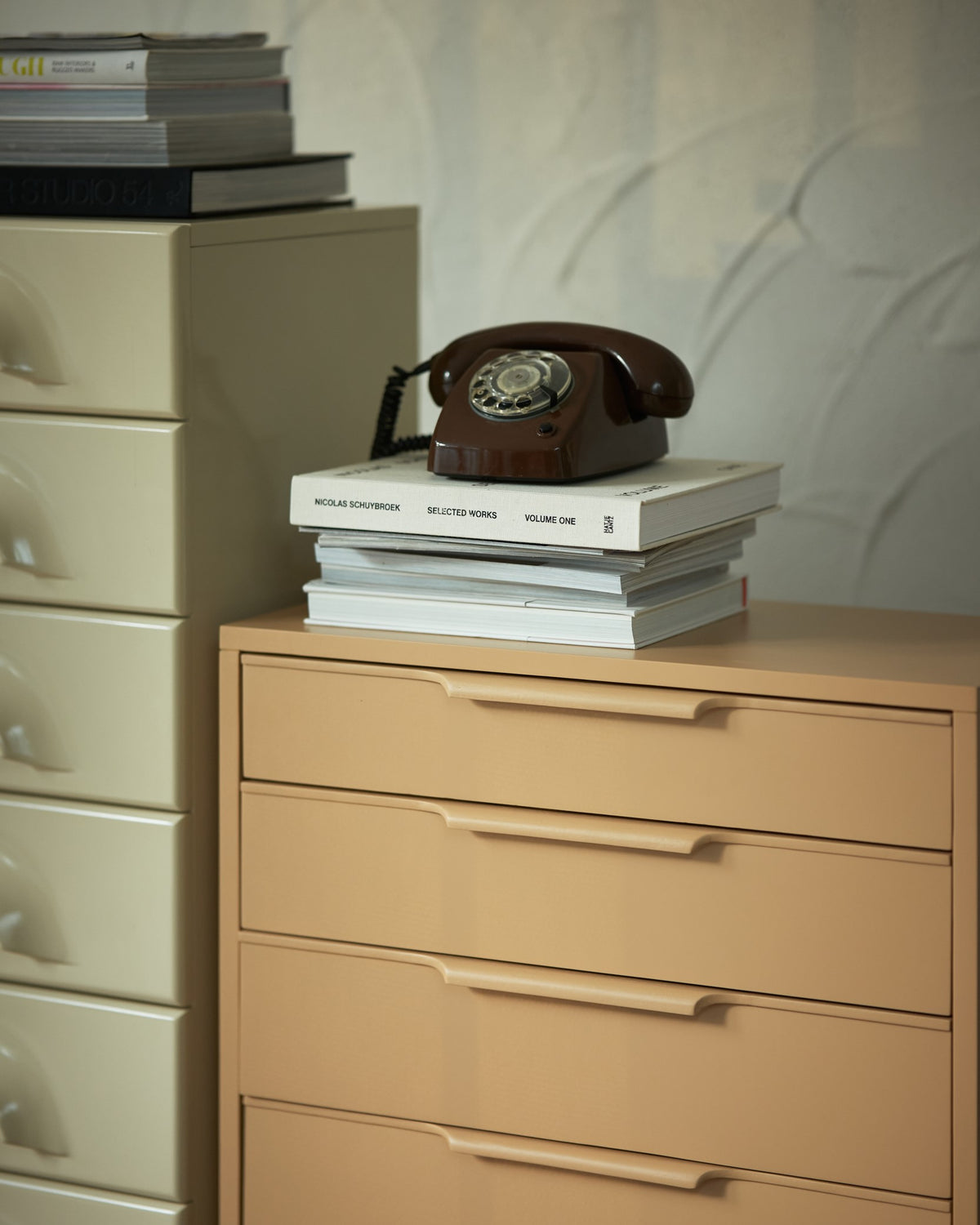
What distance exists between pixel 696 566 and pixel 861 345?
1.53ft

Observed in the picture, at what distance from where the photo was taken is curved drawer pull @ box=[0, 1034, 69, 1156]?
1398 mm

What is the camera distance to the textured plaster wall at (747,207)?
5.19 ft

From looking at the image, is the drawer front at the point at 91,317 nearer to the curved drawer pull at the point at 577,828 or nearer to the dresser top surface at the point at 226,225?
the dresser top surface at the point at 226,225

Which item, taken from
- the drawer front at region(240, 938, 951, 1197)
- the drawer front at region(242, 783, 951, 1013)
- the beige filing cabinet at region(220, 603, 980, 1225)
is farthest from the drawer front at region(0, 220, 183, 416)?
the drawer front at region(240, 938, 951, 1197)

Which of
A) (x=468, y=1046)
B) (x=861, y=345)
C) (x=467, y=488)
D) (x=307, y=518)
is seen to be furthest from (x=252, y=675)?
(x=861, y=345)

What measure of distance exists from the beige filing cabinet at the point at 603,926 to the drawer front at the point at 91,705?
0.06 m

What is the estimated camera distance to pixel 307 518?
1.29 metres

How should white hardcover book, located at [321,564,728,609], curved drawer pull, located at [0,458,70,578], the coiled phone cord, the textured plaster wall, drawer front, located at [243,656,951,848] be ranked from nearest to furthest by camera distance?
drawer front, located at [243,656,951,848]
white hardcover book, located at [321,564,728,609]
curved drawer pull, located at [0,458,70,578]
the coiled phone cord
the textured plaster wall

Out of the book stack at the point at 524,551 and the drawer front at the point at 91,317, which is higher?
the drawer front at the point at 91,317

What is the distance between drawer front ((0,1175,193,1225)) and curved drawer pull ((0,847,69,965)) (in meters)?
0.22

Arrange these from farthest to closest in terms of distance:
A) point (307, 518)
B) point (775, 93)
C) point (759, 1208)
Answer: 1. point (775, 93)
2. point (307, 518)
3. point (759, 1208)

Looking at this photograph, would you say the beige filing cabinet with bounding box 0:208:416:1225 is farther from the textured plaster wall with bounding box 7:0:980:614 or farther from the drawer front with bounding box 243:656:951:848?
the textured plaster wall with bounding box 7:0:980:614

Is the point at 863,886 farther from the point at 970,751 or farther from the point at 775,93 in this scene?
the point at 775,93

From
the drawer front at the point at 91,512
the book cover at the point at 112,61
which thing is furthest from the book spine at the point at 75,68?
the drawer front at the point at 91,512
